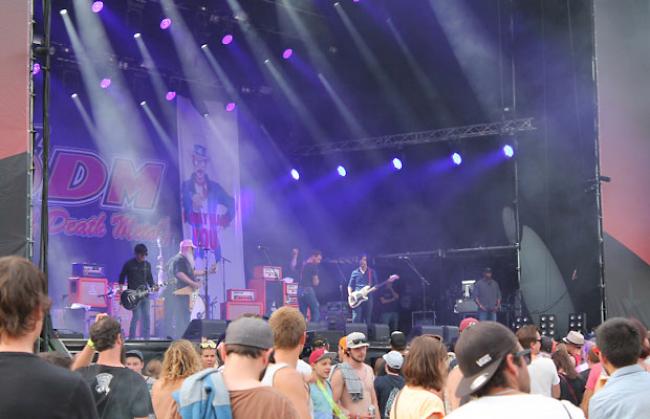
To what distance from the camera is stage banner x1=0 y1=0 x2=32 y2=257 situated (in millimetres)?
8719

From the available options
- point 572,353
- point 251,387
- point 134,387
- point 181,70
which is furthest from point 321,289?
point 251,387

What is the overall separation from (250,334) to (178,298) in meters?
12.9

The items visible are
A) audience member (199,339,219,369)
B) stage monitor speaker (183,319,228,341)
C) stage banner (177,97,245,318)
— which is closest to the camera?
audience member (199,339,219,369)

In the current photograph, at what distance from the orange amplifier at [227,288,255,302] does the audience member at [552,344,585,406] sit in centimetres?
1069

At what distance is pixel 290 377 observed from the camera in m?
4.32

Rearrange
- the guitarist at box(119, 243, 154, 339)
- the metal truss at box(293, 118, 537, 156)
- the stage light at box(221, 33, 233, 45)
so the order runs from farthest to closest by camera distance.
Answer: the stage light at box(221, 33, 233, 45), the metal truss at box(293, 118, 537, 156), the guitarist at box(119, 243, 154, 339)

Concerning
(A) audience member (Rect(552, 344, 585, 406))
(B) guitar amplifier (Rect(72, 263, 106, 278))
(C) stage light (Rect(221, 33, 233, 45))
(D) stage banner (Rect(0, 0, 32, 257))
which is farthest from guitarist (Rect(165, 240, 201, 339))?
(A) audience member (Rect(552, 344, 585, 406))

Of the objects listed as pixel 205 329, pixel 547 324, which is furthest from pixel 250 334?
pixel 547 324

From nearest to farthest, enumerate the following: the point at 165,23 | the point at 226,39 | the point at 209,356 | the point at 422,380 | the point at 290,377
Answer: the point at 290,377, the point at 422,380, the point at 209,356, the point at 165,23, the point at 226,39

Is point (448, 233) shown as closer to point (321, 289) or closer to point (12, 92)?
point (321, 289)

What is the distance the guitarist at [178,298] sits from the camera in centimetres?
1584

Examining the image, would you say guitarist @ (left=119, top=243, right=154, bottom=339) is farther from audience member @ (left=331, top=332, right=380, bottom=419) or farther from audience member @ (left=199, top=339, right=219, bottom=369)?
audience member @ (left=331, top=332, right=380, bottom=419)

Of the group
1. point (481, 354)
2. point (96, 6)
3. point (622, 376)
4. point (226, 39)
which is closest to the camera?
point (481, 354)

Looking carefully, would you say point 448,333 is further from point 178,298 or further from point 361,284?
point 361,284
